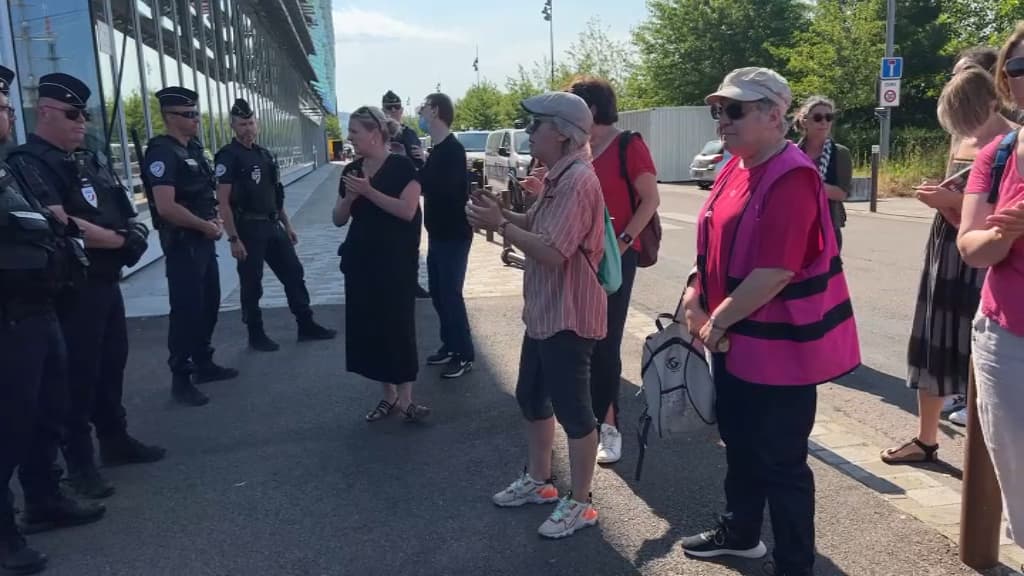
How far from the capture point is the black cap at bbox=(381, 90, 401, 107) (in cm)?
780

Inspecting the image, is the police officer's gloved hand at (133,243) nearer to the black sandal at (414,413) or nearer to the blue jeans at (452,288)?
the black sandal at (414,413)

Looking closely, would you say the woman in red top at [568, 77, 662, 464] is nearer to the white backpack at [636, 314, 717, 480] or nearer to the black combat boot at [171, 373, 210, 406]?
the white backpack at [636, 314, 717, 480]

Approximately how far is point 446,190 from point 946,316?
3.19 metres

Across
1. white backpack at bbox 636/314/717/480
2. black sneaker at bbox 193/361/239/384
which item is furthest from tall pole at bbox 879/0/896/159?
white backpack at bbox 636/314/717/480

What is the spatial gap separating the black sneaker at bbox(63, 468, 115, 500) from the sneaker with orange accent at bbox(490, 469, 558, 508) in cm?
194

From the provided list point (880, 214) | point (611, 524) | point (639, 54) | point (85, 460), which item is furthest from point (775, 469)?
point (639, 54)

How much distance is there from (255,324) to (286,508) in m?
3.21

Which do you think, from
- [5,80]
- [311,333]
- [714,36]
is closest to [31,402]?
[5,80]

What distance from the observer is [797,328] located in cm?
266

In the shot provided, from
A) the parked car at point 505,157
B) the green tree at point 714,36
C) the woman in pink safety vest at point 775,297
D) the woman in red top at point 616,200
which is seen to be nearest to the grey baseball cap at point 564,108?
the woman in pink safety vest at point 775,297

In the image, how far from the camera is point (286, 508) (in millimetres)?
3775

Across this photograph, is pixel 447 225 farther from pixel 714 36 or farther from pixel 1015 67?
pixel 714 36

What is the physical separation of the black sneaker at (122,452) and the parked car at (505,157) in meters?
13.9

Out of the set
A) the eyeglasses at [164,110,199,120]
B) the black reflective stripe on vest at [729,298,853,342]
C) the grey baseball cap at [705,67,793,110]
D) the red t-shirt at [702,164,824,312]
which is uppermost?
the eyeglasses at [164,110,199,120]
